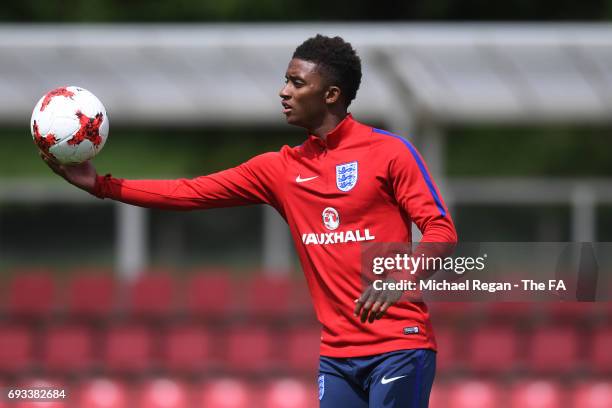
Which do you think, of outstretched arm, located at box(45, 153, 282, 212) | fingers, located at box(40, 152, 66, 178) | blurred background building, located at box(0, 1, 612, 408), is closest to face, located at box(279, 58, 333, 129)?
outstretched arm, located at box(45, 153, 282, 212)

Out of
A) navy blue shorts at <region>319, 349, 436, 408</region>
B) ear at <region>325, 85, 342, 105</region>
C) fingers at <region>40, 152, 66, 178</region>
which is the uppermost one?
ear at <region>325, 85, 342, 105</region>

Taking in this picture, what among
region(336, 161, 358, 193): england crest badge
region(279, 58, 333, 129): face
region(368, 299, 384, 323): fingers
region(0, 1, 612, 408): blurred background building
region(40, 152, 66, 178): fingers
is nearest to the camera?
region(368, 299, 384, 323): fingers

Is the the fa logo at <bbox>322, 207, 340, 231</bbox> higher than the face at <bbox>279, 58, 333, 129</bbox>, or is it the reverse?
the face at <bbox>279, 58, 333, 129</bbox>

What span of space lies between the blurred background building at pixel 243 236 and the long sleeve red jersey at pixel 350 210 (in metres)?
4.40

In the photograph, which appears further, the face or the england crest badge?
the face

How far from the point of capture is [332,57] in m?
4.28

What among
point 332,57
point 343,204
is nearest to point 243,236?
point 332,57

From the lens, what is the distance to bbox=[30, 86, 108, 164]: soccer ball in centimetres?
431

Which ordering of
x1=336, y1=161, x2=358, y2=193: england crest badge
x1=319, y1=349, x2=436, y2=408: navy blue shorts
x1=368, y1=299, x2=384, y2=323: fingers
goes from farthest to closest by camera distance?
x1=336, y1=161, x2=358, y2=193: england crest badge → x1=319, y1=349, x2=436, y2=408: navy blue shorts → x1=368, y1=299, x2=384, y2=323: fingers

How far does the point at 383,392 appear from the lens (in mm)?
3990

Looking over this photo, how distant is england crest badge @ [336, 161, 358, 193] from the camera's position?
4.13 m

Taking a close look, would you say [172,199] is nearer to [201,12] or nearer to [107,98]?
[107,98]

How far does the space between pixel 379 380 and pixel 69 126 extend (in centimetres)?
143

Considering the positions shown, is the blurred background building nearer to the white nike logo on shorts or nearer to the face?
the white nike logo on shorts
